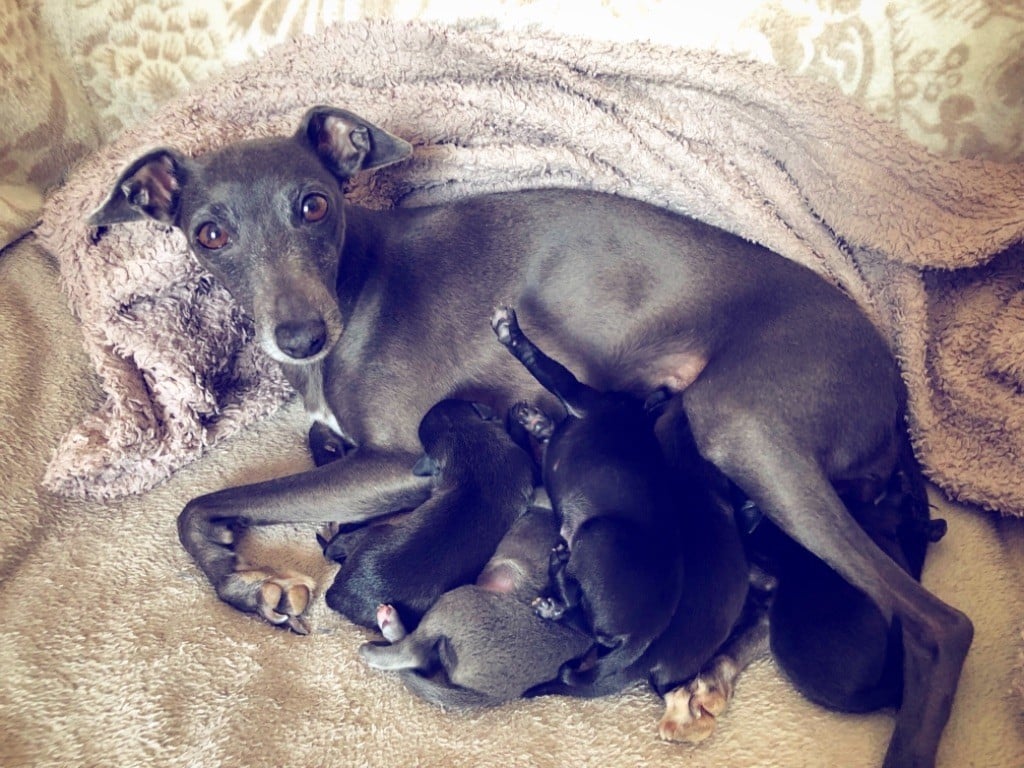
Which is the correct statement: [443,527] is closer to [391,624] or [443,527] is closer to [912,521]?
[391,624]

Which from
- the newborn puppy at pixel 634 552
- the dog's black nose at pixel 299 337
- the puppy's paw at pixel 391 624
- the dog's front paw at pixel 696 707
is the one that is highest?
the dog's black nose at pixel 299 337

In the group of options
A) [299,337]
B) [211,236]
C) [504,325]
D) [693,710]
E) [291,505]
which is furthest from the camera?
Result: [504,325]

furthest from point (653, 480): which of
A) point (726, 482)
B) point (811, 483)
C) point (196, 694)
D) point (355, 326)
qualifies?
point (196, 694)

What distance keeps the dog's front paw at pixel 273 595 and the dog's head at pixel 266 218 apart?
1.78 ft

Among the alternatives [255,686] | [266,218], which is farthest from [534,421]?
[255,686]

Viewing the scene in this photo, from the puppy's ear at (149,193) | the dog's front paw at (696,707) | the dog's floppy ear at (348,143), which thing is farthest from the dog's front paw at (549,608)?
the puppy's ear at (149,193)

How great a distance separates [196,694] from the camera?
69.1 inches

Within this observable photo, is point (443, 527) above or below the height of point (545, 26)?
below

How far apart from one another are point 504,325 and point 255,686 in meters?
1.11

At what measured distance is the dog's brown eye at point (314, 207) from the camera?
206 cm

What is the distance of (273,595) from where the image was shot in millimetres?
1984

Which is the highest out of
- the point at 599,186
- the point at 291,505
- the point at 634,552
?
the point at 599,186

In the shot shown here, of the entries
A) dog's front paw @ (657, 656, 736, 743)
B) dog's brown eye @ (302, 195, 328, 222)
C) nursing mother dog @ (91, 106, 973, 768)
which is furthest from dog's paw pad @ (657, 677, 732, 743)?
dog's brown eye @ (302, 195, 328, 222)

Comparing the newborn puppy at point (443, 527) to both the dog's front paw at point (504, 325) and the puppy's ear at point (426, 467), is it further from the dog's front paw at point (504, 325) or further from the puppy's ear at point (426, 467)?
the dog's front paw at point (504, 325)
